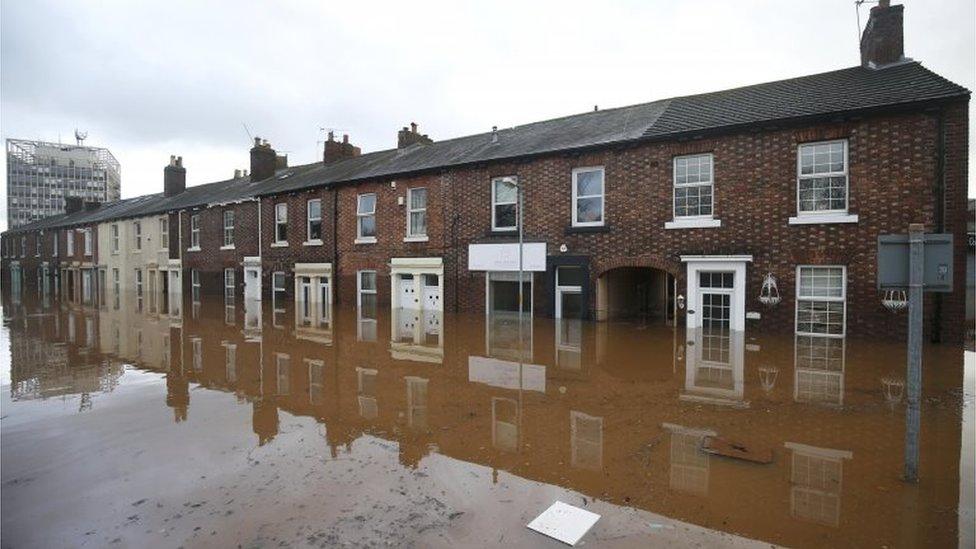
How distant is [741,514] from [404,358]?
737cm

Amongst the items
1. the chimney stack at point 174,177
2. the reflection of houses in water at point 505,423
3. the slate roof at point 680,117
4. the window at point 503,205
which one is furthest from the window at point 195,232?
the reflection of houses in water at point 505,423

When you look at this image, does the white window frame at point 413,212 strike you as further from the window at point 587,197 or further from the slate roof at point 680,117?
the window at point 587,197

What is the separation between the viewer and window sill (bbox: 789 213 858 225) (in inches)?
475

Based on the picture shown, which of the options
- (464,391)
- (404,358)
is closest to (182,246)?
(404,358)

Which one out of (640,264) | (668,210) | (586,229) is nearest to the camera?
(668,210)

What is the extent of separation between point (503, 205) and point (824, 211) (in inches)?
365

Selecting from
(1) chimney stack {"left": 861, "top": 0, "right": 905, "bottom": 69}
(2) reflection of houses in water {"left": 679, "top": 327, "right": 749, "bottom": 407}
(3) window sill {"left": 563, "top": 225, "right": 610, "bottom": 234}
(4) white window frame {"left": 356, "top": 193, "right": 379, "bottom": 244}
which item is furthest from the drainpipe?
(4) white window frame {"left": 356, "top": 193, "right": 379, "bottom": 244}

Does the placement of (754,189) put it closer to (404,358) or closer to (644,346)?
(644,346)

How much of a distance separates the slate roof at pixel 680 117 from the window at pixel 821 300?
12.7ft

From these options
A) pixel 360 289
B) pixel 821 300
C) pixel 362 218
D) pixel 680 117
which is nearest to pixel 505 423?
pixel 821 300

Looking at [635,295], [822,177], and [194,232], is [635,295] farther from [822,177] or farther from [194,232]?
[194,232]

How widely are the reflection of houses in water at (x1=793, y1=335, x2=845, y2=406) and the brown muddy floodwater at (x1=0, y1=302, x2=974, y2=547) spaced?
9cm

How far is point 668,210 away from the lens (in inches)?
562

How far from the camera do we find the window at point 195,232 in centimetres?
2933
